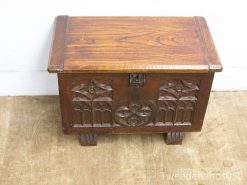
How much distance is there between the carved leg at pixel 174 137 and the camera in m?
1.76

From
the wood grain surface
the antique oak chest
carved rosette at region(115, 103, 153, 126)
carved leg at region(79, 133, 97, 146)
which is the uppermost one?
the antique oak chest

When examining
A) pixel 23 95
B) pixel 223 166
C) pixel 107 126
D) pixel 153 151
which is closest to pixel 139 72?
pixel 107 126

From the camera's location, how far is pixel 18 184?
1626 mm

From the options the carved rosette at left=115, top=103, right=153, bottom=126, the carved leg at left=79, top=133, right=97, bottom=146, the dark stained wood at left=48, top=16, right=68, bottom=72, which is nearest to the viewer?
the dark stained wood at left=48, top=16, right=68, bottom=72

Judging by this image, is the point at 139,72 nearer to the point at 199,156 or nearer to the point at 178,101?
the point at 178,101

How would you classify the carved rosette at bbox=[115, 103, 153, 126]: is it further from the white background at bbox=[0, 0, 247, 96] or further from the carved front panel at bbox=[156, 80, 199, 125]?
the white background at bbox=[0, 0, 247, 96]

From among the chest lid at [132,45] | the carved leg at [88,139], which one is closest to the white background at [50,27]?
the chest lid at [132,45]

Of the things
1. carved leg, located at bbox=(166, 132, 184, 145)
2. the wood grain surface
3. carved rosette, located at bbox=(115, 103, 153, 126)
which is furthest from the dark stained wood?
carved leg, located at bbox=(166, 132, 184, 145)

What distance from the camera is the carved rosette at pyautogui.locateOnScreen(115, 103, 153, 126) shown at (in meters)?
1.61

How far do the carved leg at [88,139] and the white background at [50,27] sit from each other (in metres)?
0.35

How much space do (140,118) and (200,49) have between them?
35 cm

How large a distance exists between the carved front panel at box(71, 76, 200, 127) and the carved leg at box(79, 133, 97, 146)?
79 mm

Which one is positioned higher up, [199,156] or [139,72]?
[139,72]

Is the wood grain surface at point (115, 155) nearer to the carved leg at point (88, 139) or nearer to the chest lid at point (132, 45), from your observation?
the carved leg at point (88, 139)
